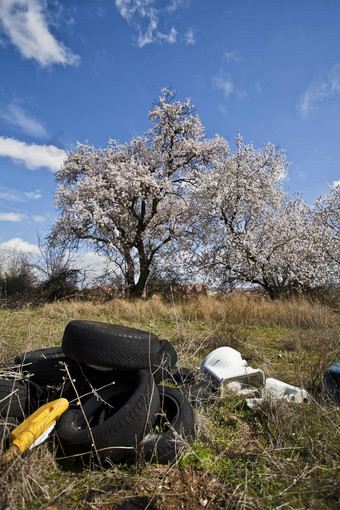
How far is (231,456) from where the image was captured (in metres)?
2.48

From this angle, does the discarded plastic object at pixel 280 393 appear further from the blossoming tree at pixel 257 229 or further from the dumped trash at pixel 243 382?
the blossoming tree at pixel 257 229

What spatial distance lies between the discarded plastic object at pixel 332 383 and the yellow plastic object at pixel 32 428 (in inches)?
105

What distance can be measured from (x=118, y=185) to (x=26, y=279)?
722 cm

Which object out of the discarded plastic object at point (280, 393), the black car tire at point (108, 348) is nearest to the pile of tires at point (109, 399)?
the black car tire at point (108, 348)

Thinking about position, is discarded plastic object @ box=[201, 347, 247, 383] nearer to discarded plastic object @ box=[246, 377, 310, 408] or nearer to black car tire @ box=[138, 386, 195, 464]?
discarded plastic object @ box=[246, 377, 310, 408]

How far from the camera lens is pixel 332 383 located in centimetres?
332

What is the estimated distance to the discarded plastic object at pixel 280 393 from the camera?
3.26 meters

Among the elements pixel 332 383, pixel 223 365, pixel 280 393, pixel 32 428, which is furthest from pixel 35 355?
pixel 332 383

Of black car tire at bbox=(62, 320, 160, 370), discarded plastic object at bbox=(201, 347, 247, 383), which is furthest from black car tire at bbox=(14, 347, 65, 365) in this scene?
discarded plastic object at bbox=(201, 347, 247, 383)

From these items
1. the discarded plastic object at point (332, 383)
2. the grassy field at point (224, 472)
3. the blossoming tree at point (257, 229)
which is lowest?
the grassy field at point (224, 472)

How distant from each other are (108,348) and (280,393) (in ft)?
6.58

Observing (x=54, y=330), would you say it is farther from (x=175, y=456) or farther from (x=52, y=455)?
(x=175, y=456)

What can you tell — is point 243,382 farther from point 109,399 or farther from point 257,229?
point 257,229

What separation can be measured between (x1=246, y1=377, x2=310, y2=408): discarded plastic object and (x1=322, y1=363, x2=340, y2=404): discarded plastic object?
23cm
